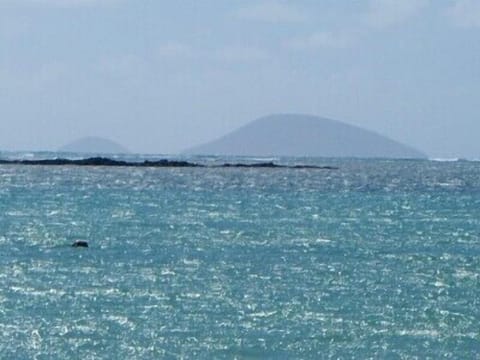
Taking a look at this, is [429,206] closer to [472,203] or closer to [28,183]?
[472,203]

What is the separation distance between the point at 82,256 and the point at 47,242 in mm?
6990

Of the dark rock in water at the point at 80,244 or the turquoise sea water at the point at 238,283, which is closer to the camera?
the turquoise sea water at the point at 238,283

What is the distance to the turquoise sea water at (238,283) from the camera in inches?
1226

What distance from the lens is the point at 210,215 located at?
256ft

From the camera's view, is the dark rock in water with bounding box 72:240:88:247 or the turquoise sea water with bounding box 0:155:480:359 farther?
the dark rock in water with bounding box 72:240:88:247

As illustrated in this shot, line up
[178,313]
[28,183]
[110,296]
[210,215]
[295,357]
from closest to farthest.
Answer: [295,357] < [178,313] < [110,296] < [210,215] < [28,183]

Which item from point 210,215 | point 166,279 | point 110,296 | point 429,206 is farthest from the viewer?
point 429,206

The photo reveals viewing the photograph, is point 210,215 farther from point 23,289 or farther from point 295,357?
point 295,357

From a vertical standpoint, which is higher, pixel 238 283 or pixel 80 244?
pixel 80 244

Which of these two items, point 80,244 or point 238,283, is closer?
point 238,283

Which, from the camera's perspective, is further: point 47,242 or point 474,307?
point 47,242

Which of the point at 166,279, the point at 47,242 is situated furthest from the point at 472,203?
the point at 166,279

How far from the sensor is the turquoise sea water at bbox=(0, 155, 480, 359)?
31.1 m

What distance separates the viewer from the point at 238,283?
42.2m
